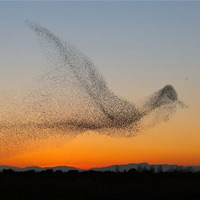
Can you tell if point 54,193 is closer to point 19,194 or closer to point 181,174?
point 19,194

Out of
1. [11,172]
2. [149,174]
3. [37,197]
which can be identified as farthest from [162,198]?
[11,172]

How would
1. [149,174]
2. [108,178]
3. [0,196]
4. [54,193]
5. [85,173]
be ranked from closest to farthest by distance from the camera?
[0,196] < [54,193] < [108,178] < [149,174] < [85,173]

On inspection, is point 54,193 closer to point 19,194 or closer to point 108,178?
point 19,194

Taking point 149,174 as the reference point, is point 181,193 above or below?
below

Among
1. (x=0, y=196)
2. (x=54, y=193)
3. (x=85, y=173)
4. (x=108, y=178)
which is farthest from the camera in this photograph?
(x=85, y=173)

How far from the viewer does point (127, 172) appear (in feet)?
227

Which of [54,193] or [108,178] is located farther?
[108,178]

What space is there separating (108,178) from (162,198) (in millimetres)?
20799

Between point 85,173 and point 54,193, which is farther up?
point 85,173

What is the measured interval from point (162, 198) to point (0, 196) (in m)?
12.7

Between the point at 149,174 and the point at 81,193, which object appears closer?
the point at 81,193

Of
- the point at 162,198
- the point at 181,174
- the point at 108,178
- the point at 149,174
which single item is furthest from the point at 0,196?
the point at 181,174

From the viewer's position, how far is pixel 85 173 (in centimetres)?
7444

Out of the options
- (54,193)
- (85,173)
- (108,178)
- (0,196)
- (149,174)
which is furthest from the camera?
(85,173)
